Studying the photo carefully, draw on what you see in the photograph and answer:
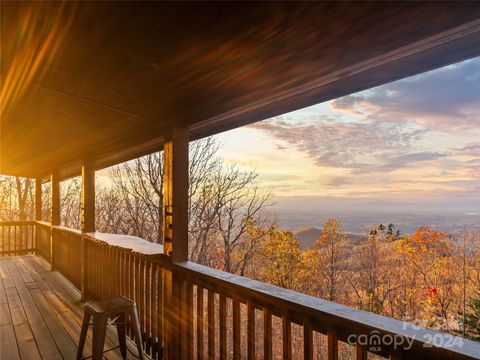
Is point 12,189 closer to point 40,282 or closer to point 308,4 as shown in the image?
point 40,282

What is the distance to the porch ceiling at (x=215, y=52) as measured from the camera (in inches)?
45.4

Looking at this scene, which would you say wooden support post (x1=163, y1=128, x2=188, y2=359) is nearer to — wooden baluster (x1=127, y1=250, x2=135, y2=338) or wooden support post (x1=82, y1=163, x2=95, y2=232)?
wooden baluster (x1=127, y1=250, x2=135, y2=338)

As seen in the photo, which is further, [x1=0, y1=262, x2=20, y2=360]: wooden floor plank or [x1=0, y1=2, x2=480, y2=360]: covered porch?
[x1=0, y1=262, x2=20, y2=360]: wooden floor plank

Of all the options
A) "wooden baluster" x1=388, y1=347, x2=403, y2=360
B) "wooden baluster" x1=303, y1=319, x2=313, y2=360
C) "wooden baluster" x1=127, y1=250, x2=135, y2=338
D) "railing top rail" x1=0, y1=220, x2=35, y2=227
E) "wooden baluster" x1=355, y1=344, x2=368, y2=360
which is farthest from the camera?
"railing top rail" x1=0, y1=220, x2=35, y2=227

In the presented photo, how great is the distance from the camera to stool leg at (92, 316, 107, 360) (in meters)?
2.17

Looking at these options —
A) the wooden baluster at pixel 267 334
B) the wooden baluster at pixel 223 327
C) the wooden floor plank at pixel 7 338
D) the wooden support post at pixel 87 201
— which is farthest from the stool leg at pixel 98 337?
the wooden support post at pixel 87 201

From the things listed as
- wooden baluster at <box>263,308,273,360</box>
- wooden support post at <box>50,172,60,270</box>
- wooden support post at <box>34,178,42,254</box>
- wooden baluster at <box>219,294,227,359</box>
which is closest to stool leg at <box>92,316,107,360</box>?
wooden baluster at <box>219,294,227,359</box>

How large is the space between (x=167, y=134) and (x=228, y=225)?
9.13m

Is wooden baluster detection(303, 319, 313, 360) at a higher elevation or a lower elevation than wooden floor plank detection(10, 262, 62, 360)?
higher

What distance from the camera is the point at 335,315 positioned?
1286 millimetres

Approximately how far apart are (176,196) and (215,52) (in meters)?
1.42

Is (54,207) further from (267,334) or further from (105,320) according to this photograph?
(267,334)

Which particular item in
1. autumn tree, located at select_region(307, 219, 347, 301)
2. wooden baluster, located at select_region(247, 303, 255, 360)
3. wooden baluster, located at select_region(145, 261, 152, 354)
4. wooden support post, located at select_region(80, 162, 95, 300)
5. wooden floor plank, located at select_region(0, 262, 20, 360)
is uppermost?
wooden support post, located at select_region(80, 162, 95, 300)

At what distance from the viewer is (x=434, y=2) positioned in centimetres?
104
